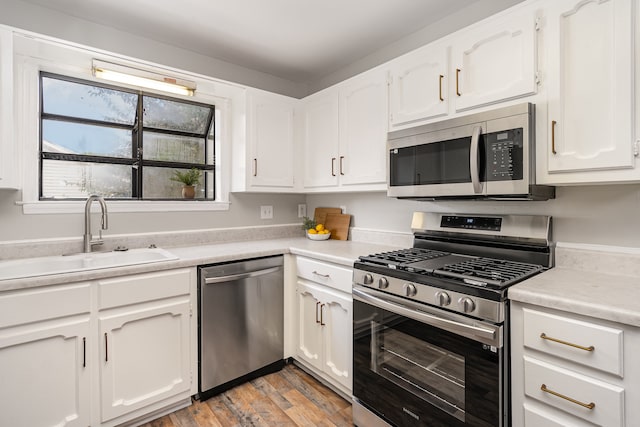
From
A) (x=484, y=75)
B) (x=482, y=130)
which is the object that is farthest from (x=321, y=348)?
(x=484, y=75)

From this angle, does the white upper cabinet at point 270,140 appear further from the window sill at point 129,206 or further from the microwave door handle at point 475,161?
the microwave door handle at point 475,161

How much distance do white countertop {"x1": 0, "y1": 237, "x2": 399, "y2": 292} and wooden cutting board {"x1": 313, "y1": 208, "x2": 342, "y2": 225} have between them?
1.07 ft

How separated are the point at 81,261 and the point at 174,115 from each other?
1.29 metres

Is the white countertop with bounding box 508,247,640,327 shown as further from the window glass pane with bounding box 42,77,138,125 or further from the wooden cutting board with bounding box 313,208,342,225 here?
the window glass pane with bounding box 42,77,138,125

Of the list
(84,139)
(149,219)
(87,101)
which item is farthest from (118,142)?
(149,219)

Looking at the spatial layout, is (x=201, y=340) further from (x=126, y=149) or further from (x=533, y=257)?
(x=533, y=257)

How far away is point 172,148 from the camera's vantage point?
2.63 m

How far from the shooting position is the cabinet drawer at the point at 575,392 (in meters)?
1.07

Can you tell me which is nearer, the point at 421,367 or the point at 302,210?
the point at 421,367

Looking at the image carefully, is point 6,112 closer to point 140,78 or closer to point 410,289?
point 140,78

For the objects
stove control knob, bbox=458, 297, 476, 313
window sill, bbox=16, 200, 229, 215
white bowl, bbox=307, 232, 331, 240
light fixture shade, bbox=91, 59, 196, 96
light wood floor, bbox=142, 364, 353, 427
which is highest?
light fixture shade, bbox=91, 59, 196, 96

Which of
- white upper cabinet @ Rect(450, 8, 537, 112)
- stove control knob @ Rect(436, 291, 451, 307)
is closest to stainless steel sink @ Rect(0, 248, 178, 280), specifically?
stove control knob @ Rect(436, 291, 451, 307)

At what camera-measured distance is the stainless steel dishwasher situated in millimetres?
2029

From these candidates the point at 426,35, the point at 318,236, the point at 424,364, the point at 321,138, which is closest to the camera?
the point at 424,364
